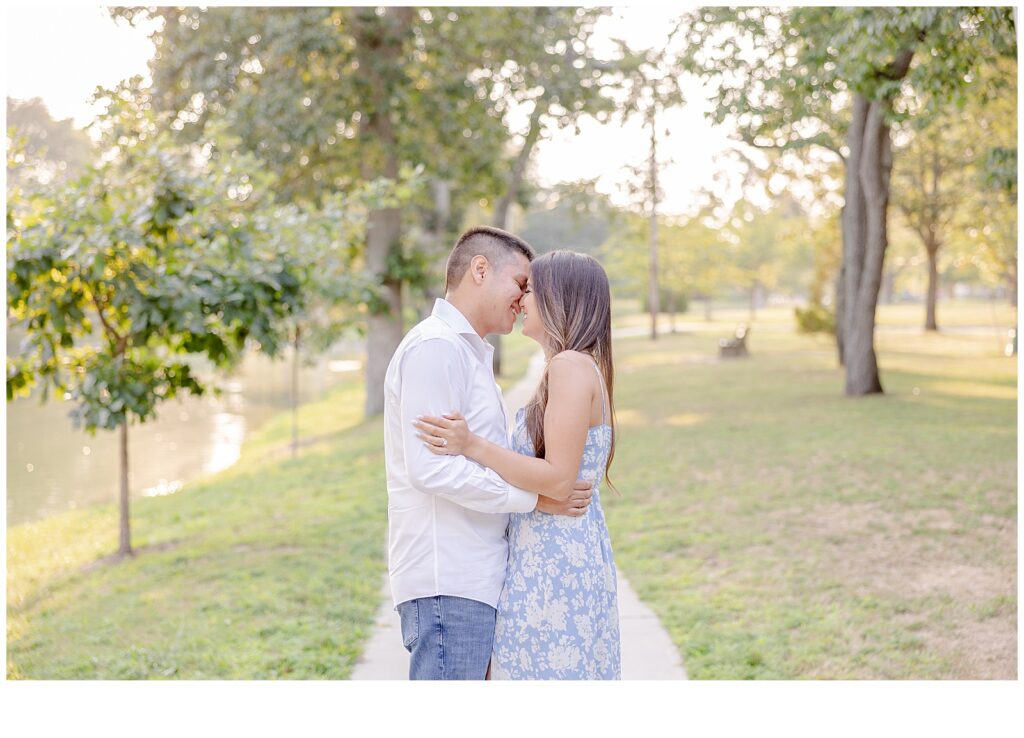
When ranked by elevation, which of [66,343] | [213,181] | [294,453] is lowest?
[294,453]

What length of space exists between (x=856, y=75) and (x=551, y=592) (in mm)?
5927

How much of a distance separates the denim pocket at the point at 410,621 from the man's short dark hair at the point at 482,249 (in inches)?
37.5

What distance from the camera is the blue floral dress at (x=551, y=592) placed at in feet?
9.91

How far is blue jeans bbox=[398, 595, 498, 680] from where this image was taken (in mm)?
2945

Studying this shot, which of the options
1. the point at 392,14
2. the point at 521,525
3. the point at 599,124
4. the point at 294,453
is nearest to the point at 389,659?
the point at 521,525

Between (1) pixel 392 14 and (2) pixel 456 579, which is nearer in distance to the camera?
(2) pixel 456 579

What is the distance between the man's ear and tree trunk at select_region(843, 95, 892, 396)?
40.7 ft

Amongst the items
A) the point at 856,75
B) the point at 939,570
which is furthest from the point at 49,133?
the point at 939,570

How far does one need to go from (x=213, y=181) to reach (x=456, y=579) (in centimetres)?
492

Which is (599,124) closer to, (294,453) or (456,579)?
(294,453)

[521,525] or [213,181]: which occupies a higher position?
[213,181]

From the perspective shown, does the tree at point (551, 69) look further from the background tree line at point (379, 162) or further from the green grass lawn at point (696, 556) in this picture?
the green grass lawn at point (696, 556)

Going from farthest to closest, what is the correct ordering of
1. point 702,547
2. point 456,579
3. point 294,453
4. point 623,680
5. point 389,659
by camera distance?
point 294,453, point 702,547, point 389,659, point 623,680, point 456,579

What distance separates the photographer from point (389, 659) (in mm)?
5270
